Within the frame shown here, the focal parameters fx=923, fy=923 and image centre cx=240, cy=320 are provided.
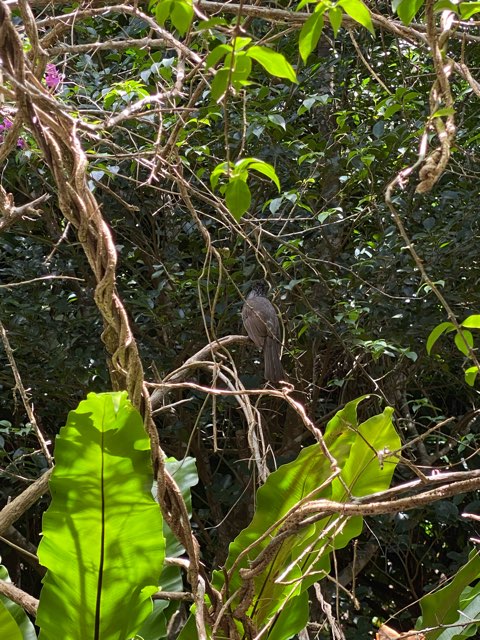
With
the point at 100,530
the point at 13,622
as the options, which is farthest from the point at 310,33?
the point at 13,622

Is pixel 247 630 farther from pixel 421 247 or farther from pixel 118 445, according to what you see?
pixel 421 247

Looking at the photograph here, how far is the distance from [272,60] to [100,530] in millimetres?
952

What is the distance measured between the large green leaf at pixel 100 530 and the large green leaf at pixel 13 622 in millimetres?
51

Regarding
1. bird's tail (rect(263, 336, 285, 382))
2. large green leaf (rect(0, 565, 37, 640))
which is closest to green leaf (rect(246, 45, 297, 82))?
large green leaf (rect(0, 565, 37, 640))

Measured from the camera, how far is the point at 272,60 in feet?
4.59

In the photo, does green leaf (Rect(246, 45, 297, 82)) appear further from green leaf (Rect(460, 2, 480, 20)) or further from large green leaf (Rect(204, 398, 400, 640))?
large green leaf (Rect(204, 398, 400, 640))

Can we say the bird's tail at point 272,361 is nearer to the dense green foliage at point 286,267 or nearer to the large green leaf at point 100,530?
the dense green foliage at point 286,267

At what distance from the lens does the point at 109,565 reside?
5.98ft

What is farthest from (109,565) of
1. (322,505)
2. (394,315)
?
(394,315)

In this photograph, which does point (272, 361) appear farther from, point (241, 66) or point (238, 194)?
point (241, 66)

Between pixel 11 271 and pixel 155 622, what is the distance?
2395mm

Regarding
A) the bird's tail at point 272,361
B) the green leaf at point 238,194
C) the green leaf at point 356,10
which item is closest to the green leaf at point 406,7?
the green leaf at point 356,10

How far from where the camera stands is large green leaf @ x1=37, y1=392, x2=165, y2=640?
1729mm

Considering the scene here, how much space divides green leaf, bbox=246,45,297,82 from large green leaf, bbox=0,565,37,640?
113 centimetres
